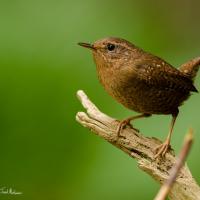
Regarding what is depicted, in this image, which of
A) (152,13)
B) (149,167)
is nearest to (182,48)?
(152,13)

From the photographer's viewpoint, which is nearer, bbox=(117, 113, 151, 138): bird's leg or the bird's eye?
bbox=(117, 113, 151, 138): bird's leg

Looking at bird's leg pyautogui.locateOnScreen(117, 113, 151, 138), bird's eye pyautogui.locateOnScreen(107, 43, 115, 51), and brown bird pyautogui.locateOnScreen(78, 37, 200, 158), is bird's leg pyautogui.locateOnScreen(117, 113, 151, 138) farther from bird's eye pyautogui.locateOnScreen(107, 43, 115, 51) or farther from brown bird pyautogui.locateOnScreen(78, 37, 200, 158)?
bird's eye pyautogui.locateOnScreen(107, 43, 115, 51)

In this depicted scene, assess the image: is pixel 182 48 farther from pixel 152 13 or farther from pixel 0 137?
pixel 0 137
